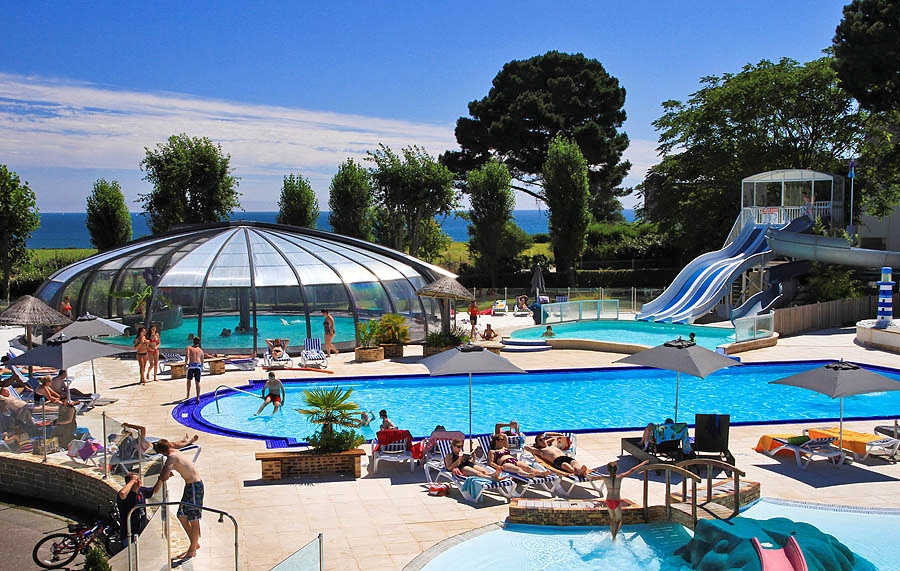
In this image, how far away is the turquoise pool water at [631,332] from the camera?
2677 centimetres

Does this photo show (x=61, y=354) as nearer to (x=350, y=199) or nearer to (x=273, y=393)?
(x=273, y=393)

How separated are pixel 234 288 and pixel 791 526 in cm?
1728

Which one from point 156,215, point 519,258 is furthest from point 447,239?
point 156,215

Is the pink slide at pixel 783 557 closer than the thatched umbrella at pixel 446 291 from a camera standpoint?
Yes

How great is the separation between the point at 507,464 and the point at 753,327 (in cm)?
1553

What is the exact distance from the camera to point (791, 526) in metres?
9.11

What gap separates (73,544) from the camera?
10.2 meters

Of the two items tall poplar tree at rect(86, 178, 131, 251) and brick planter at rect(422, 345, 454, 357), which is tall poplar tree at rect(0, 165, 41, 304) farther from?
brick planter at rect(422, 345, 454, 357)

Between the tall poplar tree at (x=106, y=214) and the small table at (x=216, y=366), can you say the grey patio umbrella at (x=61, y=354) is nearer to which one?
the small table at (x=216, y=366)

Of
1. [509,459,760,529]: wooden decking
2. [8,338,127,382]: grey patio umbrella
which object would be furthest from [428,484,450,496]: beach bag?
[8,338,127,382]: grey patio umbrella

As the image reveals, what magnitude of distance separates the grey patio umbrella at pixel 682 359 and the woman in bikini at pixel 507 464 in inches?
117

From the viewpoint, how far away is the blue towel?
35.7 feet

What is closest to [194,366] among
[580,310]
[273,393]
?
[273,393]

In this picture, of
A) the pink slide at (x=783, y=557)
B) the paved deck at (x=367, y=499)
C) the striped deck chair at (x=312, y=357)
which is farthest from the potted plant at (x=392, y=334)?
the pink slide at (x=783, y=557)
